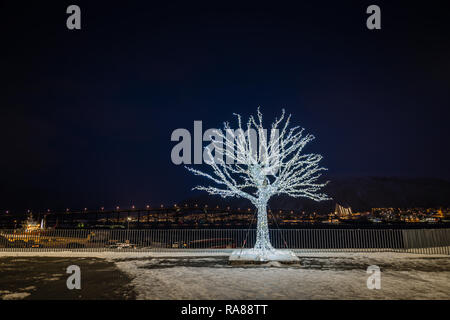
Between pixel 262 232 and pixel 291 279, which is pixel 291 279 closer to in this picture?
pixel 291 279

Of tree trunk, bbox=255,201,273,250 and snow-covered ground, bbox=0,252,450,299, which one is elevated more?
tree trunk, bbox=255,201,273,250

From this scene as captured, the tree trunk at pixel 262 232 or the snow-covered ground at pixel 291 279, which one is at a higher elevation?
the tree trunk at pixel 262 232

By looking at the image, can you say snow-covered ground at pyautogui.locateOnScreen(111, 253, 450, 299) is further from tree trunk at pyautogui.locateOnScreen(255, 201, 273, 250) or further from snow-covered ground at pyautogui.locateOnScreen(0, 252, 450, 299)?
tree trunk at pyautogui.locateOnScreen(255, 201, 273, 250)

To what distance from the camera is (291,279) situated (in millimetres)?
10586

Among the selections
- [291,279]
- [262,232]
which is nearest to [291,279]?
[291,279]

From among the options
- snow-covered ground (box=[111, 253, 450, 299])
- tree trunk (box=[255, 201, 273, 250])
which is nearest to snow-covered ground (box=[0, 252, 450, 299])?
snow-covered ground (box=[111, 253, 450, 299])

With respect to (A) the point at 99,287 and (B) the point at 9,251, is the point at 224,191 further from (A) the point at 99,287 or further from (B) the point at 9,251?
(B) the point at 9,251

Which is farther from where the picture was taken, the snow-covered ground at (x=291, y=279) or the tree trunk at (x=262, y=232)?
the tree trunk at (x=262, y=232)

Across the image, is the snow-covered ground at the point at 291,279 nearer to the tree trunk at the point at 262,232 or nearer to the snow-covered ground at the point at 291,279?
the snow-covered ground at the point at 291,279

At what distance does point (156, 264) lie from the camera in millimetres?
14367

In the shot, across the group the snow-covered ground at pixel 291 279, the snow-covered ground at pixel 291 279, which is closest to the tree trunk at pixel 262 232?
the snow-covered ground at pixel 291 279

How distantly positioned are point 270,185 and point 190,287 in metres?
7.92

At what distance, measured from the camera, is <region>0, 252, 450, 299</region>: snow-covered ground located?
868 cm

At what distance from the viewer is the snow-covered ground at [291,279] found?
28.5ft
